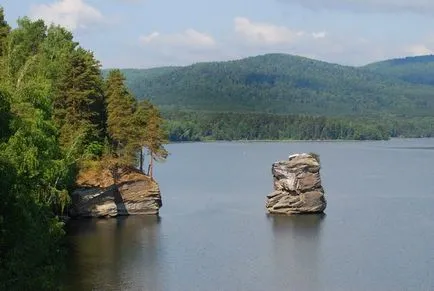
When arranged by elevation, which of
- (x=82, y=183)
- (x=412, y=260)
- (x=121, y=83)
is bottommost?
(x=412, y=260)

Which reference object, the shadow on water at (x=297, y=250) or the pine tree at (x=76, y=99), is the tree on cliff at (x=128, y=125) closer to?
the pine tree at (x=76, y=99)

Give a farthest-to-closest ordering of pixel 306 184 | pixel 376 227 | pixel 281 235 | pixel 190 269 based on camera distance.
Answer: pixel 306 184, pixel 376 227, pixel 281 235, pixel 190 269

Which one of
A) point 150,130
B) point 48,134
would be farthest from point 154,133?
point 48,134

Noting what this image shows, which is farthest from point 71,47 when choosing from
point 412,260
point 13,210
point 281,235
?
point 13,210

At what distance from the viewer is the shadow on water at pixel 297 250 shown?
1842 inches

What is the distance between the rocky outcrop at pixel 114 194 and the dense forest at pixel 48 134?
1.41 meters

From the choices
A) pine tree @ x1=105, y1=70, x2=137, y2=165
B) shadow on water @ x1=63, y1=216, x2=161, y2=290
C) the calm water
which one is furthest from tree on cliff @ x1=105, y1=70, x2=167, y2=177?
shadow on water @ x1=63, y1=216, x2=161, y2=290

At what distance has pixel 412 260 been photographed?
174 feet

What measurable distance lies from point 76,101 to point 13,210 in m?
45.6

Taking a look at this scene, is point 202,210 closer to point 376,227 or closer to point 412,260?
point 376,227

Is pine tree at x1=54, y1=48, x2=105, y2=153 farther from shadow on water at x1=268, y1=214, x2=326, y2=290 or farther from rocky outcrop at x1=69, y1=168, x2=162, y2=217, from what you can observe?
shadow on water at x1=268, y1=214, x2=326, y2=290

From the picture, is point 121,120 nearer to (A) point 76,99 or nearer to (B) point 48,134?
(A) point 76,99

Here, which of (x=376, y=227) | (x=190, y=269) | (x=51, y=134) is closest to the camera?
(x=51, y=134)

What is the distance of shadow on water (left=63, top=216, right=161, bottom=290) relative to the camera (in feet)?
146
